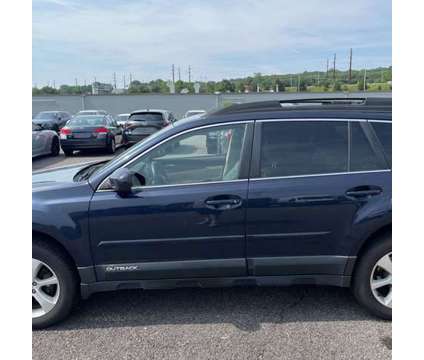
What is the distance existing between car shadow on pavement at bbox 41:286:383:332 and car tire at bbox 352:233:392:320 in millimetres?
132

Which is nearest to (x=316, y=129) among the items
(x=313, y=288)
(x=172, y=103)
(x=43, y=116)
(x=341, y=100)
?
(x=341, y=100)

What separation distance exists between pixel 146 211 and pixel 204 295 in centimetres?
107

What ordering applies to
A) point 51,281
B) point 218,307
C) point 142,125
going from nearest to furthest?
point 51,281, point 218,307, point 142,125

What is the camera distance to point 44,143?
1315 centimetres

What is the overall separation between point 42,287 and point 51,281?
4.2 inches

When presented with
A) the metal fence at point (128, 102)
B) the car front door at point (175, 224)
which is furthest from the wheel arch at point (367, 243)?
the metal fence at point (128, 102)

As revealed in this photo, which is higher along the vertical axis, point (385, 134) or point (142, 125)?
point (142, 125)

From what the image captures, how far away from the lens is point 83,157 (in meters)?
13.7

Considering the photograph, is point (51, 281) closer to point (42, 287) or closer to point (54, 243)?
point (42, 287)

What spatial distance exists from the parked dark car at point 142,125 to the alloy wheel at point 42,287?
11502mm

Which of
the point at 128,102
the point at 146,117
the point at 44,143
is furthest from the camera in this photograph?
the point at 128,102

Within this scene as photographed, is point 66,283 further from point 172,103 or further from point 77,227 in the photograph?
point 172,103

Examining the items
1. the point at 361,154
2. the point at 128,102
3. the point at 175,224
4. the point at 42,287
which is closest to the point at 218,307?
the point at 175,224

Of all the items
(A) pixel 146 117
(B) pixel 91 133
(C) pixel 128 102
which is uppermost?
(C) pixel 128 102
